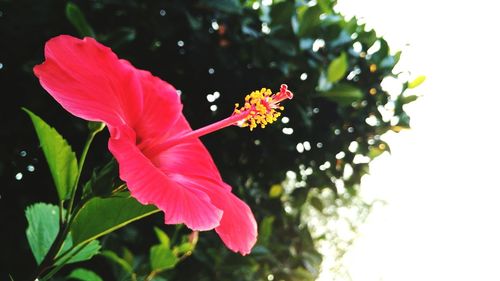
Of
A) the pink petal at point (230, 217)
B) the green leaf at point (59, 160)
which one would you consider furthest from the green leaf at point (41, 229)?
the pink petal at point (230, 217)

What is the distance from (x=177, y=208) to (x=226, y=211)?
115mm

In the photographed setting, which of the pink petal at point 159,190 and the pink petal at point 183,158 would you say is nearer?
the pink petal at point 159,190

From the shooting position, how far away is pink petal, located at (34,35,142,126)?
623 millimetres

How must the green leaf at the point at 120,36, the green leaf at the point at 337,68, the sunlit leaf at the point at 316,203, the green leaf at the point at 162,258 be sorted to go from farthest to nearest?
1. the sunlit leaf at the point at 316,203
2. the green leaf at the point at 337,68
3. the green leaf at the point at 120,36
4. the green leaf at the point at 162,258

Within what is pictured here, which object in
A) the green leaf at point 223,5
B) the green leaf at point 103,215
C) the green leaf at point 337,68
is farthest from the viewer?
the green leaf at point 337,68

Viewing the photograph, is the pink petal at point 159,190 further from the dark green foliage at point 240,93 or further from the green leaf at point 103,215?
the dark green foliage at point 240,93

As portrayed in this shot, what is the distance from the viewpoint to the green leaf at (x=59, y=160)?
0.69 m

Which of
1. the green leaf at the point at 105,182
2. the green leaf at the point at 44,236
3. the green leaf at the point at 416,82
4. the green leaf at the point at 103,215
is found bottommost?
the green leaf at the point at 416,82

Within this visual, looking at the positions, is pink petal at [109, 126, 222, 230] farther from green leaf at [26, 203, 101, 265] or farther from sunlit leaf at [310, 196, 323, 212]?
sunlit leaf at [310, 196, 323, 212]

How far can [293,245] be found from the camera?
2.22 m

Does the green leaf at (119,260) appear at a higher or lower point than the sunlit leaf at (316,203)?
higher

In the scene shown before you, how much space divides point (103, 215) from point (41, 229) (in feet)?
0.65

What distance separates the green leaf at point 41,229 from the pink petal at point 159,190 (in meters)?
0.29

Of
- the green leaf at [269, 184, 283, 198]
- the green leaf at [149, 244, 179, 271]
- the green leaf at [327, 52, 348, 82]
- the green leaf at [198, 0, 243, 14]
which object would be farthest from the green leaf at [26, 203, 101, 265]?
the green leaf at [269, 184, 283, 198]
